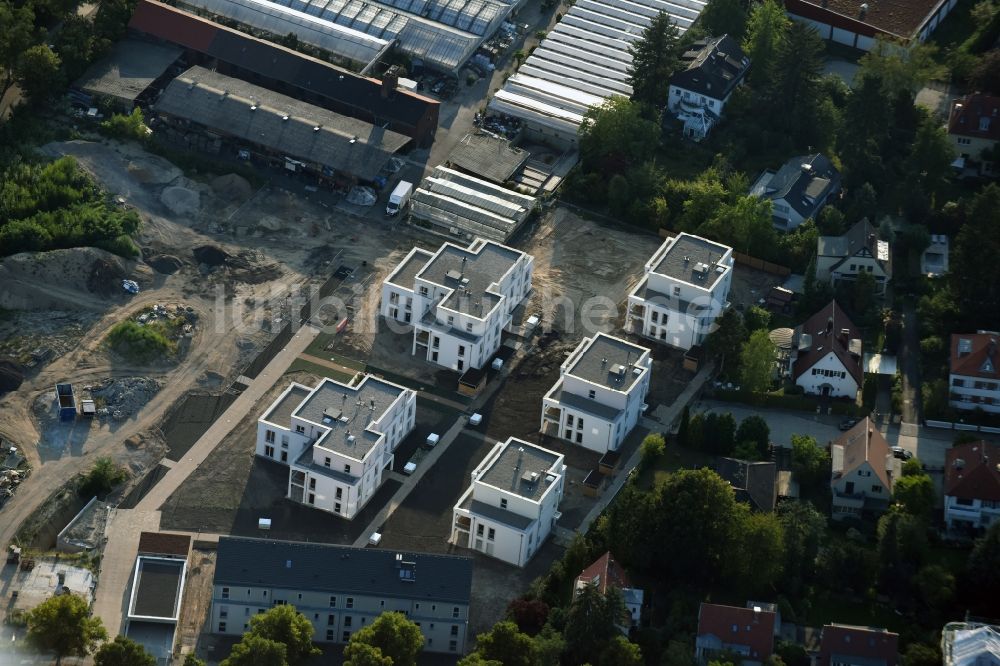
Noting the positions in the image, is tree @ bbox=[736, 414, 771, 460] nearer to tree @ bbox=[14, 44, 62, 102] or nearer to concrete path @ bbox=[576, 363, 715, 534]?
concrete path @ bbox=[576, 363, 715, 534]

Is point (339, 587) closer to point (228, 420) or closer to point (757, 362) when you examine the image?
point (228, 420)

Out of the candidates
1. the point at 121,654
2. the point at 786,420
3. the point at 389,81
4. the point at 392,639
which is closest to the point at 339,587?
the point at 392,639

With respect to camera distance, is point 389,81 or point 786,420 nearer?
point 786,420

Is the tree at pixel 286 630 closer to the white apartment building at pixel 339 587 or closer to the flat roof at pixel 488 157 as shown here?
the white apartment building at pixel 339 587

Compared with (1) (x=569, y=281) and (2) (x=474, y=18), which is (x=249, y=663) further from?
(2) (x=474, y=18)

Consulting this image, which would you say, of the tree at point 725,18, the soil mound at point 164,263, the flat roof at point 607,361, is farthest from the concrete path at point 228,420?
the tree at point 725,18

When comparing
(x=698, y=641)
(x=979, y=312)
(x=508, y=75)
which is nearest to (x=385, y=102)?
(x=508, y=75)
